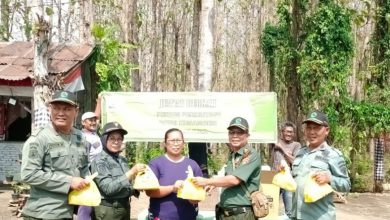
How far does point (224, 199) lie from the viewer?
16.4ft

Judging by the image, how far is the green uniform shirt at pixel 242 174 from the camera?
487 cm

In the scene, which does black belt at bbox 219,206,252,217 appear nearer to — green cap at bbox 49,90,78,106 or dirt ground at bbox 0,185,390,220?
green cap at bbox 49,90,78,106

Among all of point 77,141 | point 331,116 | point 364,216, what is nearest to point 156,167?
point 77,141

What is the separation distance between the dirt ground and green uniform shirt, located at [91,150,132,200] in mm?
→ 4738

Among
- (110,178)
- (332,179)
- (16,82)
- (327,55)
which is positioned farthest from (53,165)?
(327,55)

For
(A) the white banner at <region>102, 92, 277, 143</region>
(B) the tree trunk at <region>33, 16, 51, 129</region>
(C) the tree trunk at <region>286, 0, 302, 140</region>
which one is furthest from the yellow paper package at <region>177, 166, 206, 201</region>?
(C) the tree trunk at <region>286, 0, 302, 140</region>

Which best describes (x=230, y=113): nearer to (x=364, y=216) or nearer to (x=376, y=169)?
(x=364, y=216)

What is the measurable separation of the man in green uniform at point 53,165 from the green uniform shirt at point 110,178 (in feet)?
2.14

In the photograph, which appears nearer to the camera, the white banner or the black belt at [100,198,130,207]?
the black belt at [100,198,130,207]

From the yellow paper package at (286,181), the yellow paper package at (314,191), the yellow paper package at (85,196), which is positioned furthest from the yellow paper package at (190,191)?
the yellow paper package at (314,191)

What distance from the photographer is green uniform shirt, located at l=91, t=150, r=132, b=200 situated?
4.84 m

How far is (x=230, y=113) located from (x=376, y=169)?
9.24 m

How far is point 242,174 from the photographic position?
4844 mm

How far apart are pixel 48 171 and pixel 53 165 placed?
6 centimetres
